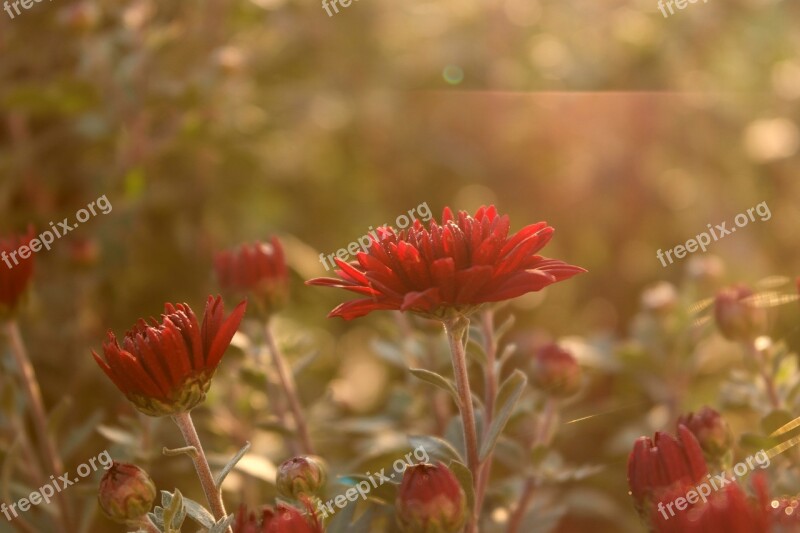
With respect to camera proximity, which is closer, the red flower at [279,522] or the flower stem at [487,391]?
the red flower at [279,522]

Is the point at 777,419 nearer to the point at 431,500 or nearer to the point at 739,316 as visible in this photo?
the point at 739,316

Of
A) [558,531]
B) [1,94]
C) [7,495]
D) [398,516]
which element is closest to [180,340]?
[398,516]

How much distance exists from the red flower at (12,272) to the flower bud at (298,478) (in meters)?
0.37

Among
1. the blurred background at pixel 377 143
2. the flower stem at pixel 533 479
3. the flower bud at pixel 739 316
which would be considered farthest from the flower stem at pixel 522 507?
the blurred background at pixel 377 143

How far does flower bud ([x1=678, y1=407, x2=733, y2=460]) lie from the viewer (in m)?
0.80

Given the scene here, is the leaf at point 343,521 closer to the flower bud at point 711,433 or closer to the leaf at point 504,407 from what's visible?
the leaf at point 504,407

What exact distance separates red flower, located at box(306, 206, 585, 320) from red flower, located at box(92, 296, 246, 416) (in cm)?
8

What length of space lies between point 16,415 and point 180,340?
1.44 feet

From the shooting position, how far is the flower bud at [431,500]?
0.68 m

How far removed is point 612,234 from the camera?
2.11m

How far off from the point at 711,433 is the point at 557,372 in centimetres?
20

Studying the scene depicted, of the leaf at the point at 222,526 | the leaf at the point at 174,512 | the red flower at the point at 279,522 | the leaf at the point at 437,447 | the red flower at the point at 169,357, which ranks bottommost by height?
the leaf at the point at 437,447

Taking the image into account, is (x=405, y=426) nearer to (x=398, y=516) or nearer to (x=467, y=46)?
(x=398, y=516)

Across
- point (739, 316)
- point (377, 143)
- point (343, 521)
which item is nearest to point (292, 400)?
point (343, 521)
